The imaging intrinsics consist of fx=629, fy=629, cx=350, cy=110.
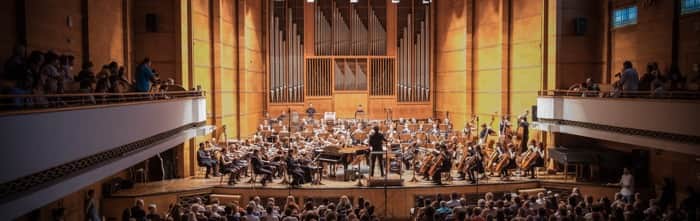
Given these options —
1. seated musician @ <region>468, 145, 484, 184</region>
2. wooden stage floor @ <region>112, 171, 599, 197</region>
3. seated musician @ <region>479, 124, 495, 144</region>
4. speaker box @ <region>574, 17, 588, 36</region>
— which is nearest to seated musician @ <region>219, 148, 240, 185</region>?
wooden stage floor @ <region>112, 171, 599, 197</region>

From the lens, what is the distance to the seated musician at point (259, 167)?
1427 cm

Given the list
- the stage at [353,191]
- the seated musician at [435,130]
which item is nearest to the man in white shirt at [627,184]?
the stage at [353,191]

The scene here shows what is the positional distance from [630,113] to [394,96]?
12.0 m

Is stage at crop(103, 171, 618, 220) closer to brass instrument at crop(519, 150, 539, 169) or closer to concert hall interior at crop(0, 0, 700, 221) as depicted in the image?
concert hall interior at crop(0, 0, 700, 221)

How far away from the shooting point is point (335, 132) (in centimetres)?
1898

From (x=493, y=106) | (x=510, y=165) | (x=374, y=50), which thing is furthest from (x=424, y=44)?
(x=510, y=165)

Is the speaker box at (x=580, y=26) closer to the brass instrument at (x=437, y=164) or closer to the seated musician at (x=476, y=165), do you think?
the seated musician at (x=476, y=165)

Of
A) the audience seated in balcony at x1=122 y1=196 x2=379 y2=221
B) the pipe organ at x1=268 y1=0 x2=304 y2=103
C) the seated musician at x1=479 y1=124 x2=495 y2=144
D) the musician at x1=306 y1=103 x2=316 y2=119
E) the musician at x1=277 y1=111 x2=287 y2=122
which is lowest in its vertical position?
the audience seated in balcony at x1=122 y1=196 x2=379 y2=221

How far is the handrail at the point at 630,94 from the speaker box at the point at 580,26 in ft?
5.72

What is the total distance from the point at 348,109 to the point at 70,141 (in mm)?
16385

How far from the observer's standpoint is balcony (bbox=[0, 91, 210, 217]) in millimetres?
6344

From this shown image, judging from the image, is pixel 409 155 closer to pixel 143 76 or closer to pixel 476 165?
pixel 476 165

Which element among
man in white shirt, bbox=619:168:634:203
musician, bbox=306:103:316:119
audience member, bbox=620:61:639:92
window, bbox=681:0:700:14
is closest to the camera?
audience member, bbox=620:61:639:92

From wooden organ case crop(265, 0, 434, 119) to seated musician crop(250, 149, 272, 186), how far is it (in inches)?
352
